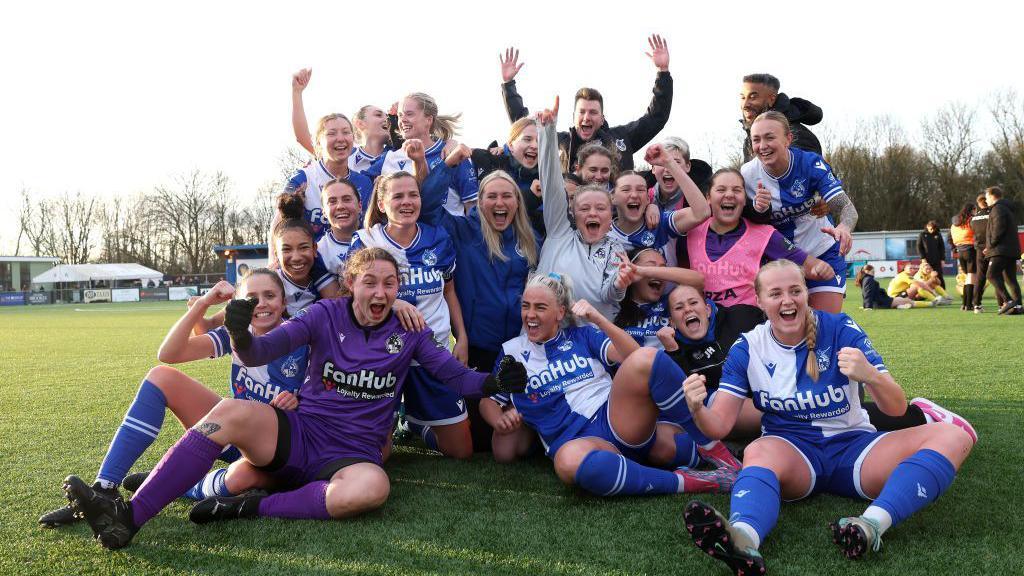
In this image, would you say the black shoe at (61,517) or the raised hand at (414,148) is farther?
the raised hand at (414,148)

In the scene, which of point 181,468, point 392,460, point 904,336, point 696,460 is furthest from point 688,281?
point 904,336

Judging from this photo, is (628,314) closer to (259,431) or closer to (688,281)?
(688,281)

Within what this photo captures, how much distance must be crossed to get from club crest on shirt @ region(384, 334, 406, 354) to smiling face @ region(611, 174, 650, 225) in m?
1.75

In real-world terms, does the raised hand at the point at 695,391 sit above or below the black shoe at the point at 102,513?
above

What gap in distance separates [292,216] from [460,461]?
1.85 metres

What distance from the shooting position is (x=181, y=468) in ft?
9.29

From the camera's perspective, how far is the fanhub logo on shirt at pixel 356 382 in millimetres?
3404

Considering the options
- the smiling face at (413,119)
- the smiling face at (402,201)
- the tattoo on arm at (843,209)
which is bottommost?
the tattoo on arm at (843,209)

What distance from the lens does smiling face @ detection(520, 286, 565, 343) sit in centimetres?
368

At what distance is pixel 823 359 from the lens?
3.04m

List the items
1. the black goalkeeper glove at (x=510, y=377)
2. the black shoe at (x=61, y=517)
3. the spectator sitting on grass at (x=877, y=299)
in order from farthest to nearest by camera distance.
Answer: the spectator sitting on grass at (x=877, y=299)
the black goalkeeper glove at (x=510, y=377)
the black shoe at (x=61, y=517)

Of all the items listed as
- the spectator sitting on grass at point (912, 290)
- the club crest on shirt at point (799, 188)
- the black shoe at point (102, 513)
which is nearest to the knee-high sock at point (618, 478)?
the black shoe at point (102, 513)

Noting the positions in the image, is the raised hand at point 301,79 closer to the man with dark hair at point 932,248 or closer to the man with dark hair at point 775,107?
the man with dark hair at point 775,107

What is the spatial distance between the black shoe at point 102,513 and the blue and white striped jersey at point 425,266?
1848 mm
